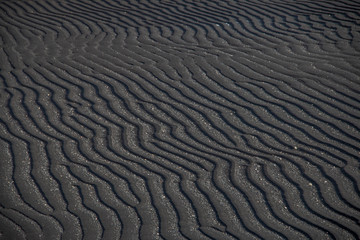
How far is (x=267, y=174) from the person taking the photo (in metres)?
4.06

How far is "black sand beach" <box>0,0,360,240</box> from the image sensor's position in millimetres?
3584

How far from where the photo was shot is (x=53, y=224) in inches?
140

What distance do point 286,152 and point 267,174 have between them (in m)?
0.46

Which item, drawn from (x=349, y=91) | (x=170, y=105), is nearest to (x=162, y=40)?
(x=170, y=105)

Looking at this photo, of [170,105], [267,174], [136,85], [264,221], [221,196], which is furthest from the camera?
[136,85]

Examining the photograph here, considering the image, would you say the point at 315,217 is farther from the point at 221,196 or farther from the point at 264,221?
the point at 221,196

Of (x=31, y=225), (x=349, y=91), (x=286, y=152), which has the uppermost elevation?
(x=349, y=91)

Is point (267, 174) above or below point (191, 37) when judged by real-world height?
below

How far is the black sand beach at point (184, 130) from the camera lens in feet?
11.8

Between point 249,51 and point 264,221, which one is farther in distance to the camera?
point 249,51

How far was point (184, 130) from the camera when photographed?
4863 mm

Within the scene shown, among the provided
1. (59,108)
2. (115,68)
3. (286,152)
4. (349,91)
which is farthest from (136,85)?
(349,91)

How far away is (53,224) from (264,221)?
192cm

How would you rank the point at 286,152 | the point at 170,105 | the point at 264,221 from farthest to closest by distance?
the point at 170,105, the point at 286,152, the point at 264,221
